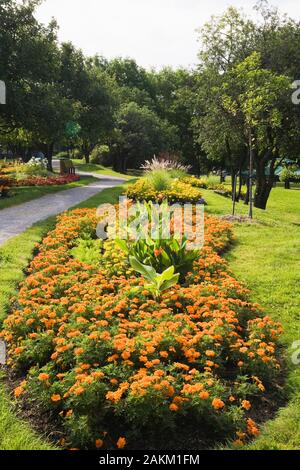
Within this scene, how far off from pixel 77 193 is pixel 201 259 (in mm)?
12233

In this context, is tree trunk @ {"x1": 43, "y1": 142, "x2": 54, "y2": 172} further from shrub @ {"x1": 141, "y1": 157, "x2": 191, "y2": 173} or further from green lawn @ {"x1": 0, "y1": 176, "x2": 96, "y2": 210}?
green lawn @ {"x1": 0, "y1": 176, "x2": 96, "y2": 210}

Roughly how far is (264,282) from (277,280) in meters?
0.27

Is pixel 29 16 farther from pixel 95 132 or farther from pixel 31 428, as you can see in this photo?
pixel 31 428

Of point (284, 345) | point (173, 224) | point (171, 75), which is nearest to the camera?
point (284, 345)

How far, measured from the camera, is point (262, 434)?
3947mm

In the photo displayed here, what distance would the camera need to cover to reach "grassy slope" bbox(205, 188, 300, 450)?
398 cm

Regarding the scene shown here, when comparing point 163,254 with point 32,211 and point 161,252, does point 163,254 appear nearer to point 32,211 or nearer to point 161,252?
point 161,252

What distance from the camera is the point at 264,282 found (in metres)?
7.71

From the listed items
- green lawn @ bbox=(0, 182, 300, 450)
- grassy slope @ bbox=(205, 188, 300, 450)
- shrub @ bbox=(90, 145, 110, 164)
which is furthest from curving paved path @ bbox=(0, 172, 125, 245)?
shrub @ bbox=(90, 145, 110, 164)

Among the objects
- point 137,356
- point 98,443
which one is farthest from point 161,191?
point 98,443

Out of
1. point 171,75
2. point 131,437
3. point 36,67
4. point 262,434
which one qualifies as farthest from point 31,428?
point 171,75

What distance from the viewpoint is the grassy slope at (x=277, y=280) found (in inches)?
157

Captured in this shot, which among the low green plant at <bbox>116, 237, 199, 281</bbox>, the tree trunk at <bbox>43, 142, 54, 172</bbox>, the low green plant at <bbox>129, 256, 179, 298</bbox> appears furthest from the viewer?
the tree trunk at <bbox>43, 142, 54, 172</bbox>

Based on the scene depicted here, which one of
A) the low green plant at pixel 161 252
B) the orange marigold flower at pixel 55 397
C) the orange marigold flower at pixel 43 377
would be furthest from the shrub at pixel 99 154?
the orange marigold flower at pixel 55 397
